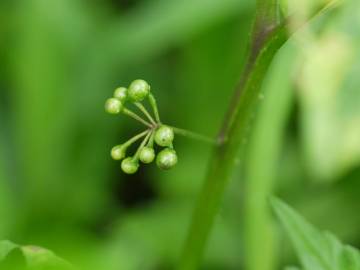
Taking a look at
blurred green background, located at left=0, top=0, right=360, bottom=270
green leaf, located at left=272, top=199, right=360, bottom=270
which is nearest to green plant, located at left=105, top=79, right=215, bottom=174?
green leaf, located at left=272, top=199, right=360, bottom=270

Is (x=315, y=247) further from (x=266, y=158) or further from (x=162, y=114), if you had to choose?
(x=162, y=114)

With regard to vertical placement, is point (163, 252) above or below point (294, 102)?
below

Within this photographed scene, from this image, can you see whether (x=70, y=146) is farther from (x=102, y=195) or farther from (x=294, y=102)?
(x=294, y=102)


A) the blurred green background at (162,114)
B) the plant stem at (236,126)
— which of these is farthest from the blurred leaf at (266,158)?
the plant stem at (236,126)

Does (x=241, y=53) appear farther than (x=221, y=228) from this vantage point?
Yes

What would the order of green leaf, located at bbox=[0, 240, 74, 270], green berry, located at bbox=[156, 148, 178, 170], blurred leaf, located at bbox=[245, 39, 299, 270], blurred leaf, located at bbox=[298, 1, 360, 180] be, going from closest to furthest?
green leaf, located at bbox=[0, 240, 74, 270] < green berry, located at bbox=[156, 148, 178, 170] < blurred leaf, located at bbox=[245, 39, 299, 270] < blurred leaf, located at bbox=[298, 1, 360, 180]

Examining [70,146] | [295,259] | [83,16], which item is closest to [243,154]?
[295,259]

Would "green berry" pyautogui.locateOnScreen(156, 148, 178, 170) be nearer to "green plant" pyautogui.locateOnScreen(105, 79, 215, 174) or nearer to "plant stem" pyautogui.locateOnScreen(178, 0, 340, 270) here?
"green plant" pyautogui.locateOnScreen(105, 79, 215, 174)

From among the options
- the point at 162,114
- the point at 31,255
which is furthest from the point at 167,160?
the point at 162,114

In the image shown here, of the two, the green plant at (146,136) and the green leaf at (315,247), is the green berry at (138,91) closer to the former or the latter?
the green plant at (146,136)
